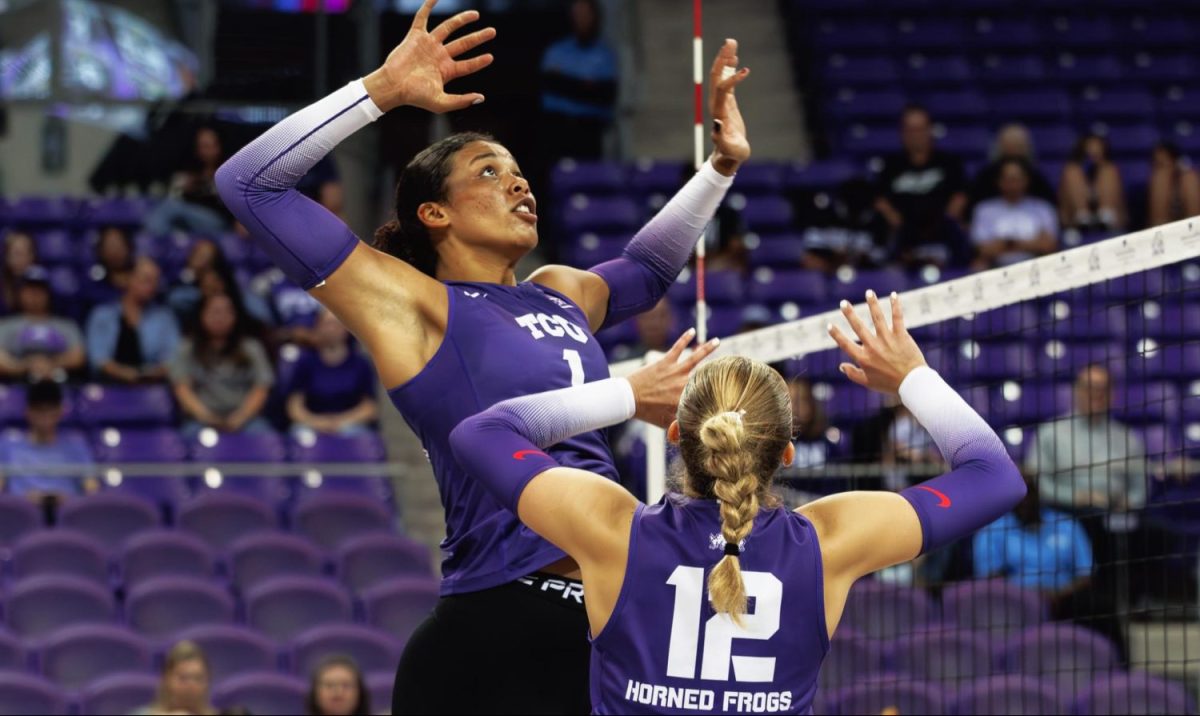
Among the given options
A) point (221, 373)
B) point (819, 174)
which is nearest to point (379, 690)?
point (221, 373)

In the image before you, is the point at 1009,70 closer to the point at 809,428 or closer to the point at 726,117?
the point at 809,428

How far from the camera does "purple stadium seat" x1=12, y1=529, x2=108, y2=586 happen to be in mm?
9305

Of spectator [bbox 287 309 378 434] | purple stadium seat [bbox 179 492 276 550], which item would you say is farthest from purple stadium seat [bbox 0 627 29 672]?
spectator [bbox 287 309 378 434]

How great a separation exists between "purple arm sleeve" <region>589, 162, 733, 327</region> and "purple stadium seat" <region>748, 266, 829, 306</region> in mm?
7441

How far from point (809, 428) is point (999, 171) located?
3.95 metres

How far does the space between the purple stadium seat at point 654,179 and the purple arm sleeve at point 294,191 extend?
9.57 m

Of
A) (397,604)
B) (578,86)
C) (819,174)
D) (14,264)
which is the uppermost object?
(578,86)

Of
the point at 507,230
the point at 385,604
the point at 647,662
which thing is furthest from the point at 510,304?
the point at 385,604

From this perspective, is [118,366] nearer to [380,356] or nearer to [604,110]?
[604,110]

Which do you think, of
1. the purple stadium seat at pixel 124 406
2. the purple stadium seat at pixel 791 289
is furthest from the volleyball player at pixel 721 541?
the purple stadium seat at pixel 791 289

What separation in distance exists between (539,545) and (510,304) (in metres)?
0.64

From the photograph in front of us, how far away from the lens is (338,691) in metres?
7.77

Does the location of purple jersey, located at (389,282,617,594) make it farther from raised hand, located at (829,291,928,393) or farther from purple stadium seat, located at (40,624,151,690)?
purple stadium seat, located at (40,624,151,690)

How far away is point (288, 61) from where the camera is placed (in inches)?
600
